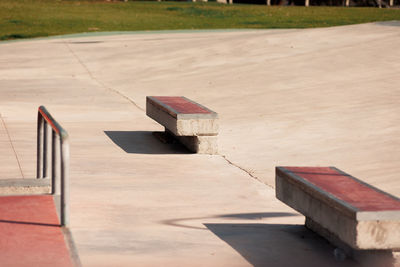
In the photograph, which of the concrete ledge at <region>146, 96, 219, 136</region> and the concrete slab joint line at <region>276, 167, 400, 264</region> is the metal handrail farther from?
the concrete ledge at <region>146, 96, 219, 136</region>

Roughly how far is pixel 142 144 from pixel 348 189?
614cm

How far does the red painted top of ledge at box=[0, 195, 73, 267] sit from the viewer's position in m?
6.62

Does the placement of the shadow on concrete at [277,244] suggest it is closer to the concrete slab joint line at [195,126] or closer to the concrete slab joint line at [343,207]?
the concrete slab joint line at [343,207]

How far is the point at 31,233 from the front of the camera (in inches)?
293

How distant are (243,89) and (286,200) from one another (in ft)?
36.4

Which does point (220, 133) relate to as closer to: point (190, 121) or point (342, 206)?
point (190, 121)

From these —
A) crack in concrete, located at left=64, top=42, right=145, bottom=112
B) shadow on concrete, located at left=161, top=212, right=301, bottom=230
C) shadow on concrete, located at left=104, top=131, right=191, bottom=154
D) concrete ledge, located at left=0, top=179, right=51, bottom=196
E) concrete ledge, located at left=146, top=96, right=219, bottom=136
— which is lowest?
crack in concrete, located at left=64, top=42, right=145, bottom=112

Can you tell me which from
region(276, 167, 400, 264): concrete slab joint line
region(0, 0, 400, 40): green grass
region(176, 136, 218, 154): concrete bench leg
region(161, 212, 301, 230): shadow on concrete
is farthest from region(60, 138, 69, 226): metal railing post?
region(0, 0, 400, 40): green grass

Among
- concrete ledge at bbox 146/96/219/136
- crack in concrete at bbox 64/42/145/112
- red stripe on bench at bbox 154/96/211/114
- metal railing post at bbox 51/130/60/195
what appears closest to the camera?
metal railing post at bbox 51/130/60/195

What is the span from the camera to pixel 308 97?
17266 mm

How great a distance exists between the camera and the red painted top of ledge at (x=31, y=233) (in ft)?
21.7

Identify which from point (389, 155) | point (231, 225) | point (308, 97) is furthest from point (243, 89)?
point (231, 225)

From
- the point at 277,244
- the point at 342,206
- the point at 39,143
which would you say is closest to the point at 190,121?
the point at 39,143

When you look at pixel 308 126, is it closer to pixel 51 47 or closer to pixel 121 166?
pixel 121 166
